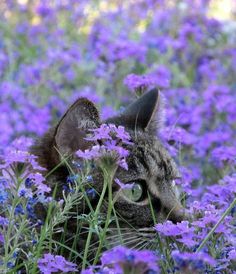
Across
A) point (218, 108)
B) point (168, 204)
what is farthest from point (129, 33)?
point (168, 204)

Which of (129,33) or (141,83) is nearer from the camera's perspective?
(141,83)

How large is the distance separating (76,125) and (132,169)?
315mm

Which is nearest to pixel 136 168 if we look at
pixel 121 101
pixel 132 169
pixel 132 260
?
pixel 132 169

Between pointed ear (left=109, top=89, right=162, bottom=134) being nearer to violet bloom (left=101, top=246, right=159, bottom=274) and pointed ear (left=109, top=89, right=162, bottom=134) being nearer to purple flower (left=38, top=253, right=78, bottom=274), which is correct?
purple flower (left=38, top=253, right=78, bottom=274)

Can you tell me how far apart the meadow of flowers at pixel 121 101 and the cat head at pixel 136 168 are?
10 centimetres

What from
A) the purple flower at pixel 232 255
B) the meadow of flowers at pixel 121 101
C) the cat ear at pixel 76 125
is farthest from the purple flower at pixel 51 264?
the cat ear at pixel 76 125

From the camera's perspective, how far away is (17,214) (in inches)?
86.0

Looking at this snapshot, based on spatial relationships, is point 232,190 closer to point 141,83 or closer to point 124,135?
point 124,135

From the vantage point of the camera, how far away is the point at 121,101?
523cm

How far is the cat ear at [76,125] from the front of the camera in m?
2.54

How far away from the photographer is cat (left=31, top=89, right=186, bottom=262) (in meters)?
2.63

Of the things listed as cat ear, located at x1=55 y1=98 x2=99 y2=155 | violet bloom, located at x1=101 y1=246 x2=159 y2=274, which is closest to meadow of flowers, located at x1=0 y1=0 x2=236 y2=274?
violet bloom, located at x1=101 y1=246 x2=159 y2=274

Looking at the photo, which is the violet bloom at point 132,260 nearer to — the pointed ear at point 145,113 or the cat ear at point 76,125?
the cat ear at point 76,125

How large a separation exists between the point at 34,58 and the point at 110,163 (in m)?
4.83
